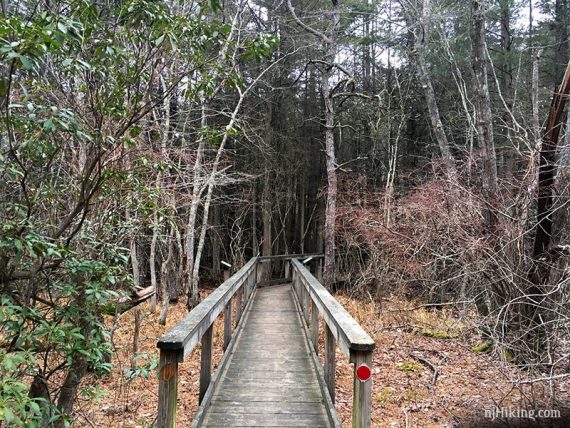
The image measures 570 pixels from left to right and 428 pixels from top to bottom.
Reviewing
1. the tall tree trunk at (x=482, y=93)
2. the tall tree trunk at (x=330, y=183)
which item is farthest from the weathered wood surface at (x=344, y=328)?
the tall tree trunk at (x=330, y=183)

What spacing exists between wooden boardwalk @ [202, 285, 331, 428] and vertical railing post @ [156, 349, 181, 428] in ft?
3.18

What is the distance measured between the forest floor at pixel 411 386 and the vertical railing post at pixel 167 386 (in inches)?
42.9

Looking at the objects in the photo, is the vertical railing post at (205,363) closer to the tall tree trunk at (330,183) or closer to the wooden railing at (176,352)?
the wooden railing at (176,352)

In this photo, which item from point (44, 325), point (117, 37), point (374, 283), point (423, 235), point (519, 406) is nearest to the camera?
point (44, 325)

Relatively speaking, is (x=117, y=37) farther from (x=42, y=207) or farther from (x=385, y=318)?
(x=385, y=318)

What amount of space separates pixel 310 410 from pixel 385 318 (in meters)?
6.18

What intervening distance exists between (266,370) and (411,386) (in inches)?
114

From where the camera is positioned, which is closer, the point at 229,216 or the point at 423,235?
the point at 423,235

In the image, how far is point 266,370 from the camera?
167 inches

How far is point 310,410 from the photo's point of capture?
3.32 meters

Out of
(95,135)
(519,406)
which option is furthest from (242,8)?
(519,406)

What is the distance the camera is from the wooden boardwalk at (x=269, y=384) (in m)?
3.16

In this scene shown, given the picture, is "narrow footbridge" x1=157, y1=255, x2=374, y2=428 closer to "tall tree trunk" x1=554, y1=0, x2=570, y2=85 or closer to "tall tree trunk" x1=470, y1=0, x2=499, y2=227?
"tall tree trunk" x1=470, y1=0, x2=499, y2=227

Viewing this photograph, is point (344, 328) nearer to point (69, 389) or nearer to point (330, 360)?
point (330, 360)
